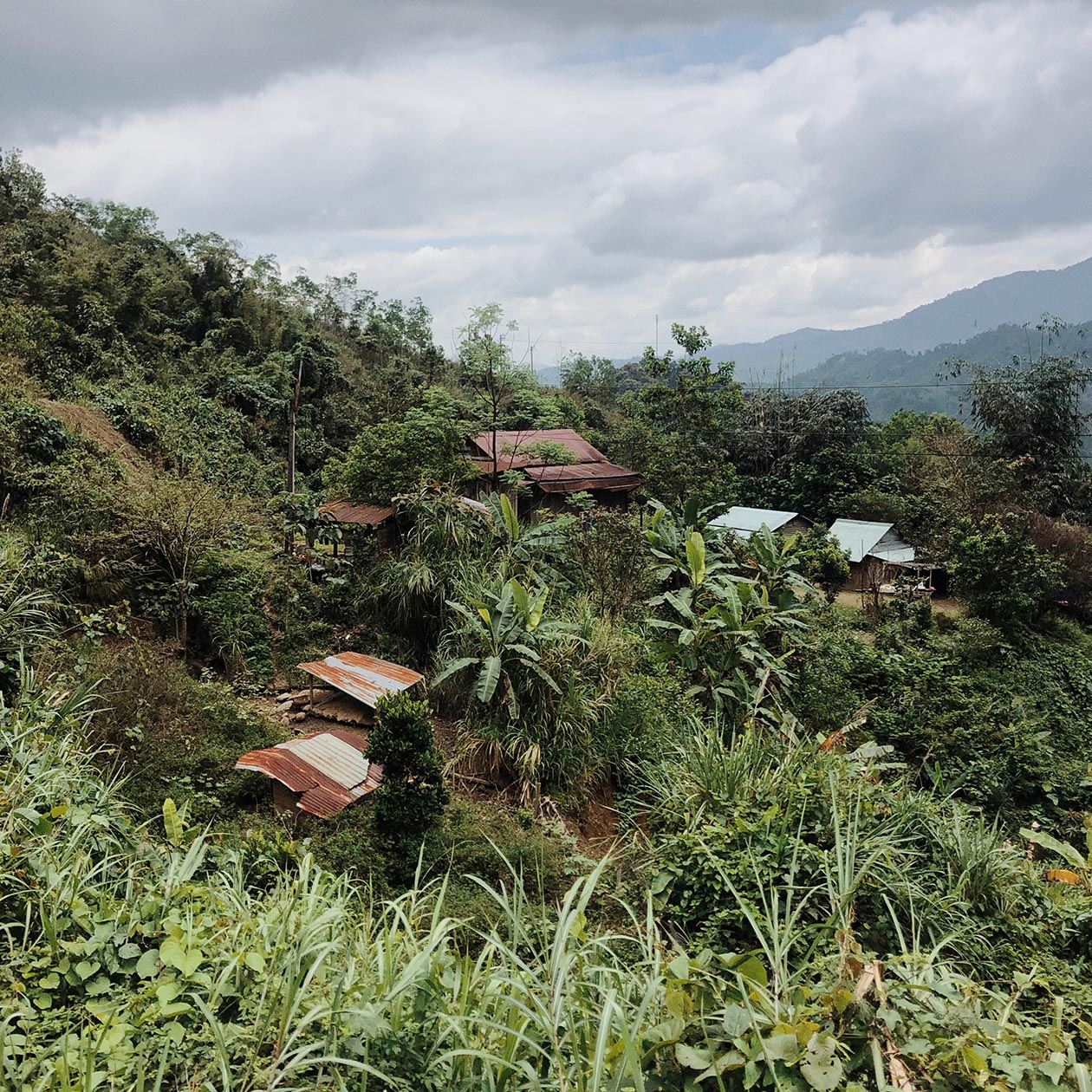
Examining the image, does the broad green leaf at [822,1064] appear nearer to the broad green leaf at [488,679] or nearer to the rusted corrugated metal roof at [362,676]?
the broad green leaf at [488,679]

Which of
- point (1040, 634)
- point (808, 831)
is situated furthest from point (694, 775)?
point (1040, 634)

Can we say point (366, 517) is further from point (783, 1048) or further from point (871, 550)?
point (871, 550)

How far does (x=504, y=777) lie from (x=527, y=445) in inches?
338

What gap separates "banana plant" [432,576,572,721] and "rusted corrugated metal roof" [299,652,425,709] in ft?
1.87

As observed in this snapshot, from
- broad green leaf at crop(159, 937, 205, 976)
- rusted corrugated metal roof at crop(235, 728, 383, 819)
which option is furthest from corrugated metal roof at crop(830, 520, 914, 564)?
broad green leaf at crop(159, 937, 205, 976)

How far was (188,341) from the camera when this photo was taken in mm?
19172

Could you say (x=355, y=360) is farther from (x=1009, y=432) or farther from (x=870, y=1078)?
(x=870, y=1078)

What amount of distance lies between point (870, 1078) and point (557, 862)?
3076 millimetres

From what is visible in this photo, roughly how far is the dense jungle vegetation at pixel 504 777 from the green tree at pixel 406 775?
23 mm

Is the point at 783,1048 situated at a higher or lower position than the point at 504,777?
higher

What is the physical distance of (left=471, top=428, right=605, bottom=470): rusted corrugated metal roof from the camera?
13.3 m

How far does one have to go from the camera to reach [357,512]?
9844mm

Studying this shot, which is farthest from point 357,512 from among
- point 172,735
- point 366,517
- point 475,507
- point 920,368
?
point 920,368

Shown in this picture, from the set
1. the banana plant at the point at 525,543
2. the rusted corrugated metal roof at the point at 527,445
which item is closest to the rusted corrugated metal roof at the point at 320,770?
the banana plant at the point at 525,543
